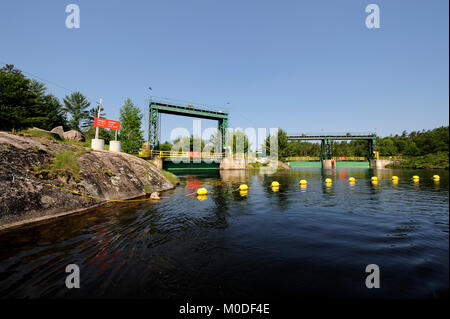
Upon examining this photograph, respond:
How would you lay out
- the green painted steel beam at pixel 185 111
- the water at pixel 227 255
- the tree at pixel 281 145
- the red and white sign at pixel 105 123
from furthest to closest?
the tree at pixel 281 145
the green painted steel beam at pixel 185 111
the red and white sign at pixel 105 123
the water at pixel 227 255

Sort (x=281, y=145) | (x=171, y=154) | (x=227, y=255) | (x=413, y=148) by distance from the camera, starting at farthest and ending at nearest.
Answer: (x=281, y=145) → (x=413, y=148) → (x=171, y=154) → (x=227, y=255)

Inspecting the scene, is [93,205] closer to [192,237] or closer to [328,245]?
[192,237]

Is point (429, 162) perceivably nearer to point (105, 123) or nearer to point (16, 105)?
point (105, 123)

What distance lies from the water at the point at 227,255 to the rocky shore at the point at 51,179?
0.91 metres

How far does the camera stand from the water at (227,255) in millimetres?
3359

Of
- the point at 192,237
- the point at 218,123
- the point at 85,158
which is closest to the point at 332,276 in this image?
the point at 192,237

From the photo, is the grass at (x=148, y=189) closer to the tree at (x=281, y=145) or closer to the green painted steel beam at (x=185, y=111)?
the green painted steel beam at (x=185, y=111)

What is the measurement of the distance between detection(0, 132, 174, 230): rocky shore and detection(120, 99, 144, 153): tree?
26.6 metres

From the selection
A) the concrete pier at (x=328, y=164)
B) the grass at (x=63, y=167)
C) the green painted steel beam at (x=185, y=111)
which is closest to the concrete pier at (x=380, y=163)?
the concrete pier at (x=328, y=164)

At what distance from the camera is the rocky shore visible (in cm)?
656

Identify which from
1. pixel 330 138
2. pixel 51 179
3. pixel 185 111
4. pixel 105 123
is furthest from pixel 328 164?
pixel 51 179

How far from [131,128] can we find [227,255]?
39.9m

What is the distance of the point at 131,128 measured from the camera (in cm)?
3794
